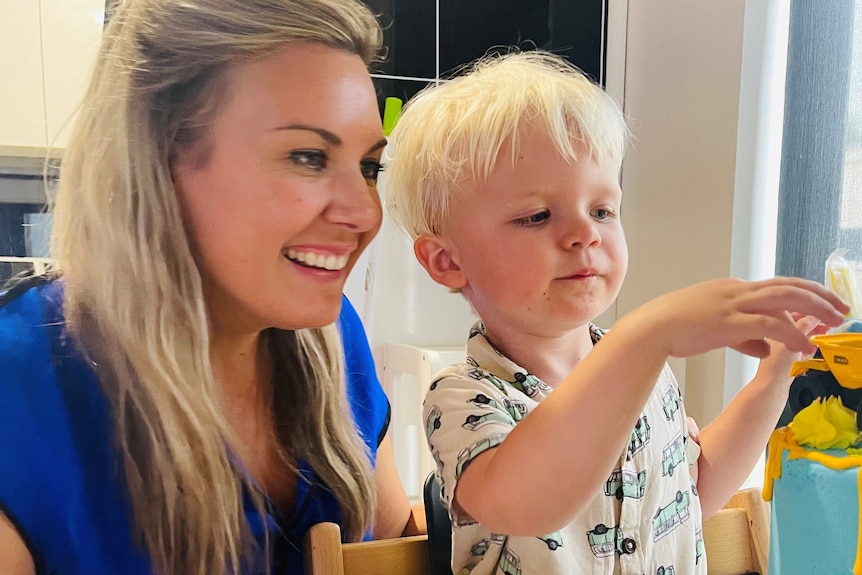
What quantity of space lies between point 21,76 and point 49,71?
5cm

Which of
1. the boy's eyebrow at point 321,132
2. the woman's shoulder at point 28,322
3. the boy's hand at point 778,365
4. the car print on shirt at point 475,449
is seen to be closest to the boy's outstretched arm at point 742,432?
the boy's hand at point 778,365

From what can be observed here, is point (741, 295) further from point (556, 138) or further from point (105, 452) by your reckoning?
point (105, 452)


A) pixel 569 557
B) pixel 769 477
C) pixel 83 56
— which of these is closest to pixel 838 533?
pixel 769 477

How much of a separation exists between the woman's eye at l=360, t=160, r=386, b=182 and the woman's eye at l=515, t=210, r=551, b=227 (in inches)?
4.6

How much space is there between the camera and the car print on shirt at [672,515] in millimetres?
531

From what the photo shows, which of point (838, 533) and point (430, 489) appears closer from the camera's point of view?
point (838, 533)

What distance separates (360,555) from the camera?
553mm

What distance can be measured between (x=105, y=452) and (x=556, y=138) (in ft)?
1.19

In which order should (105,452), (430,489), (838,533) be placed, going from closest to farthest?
(838,533)
(105,452)
(430,489)

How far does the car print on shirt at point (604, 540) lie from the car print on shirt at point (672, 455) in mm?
64

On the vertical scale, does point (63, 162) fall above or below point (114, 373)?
above

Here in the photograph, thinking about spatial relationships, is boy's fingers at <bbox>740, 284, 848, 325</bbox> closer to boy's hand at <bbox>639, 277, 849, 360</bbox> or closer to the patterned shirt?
boy's hand at <bbox>639, 277, 849, 360</bbox>

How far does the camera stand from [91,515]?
1.59ft

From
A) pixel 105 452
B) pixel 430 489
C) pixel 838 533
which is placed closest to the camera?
pixel 838 533
